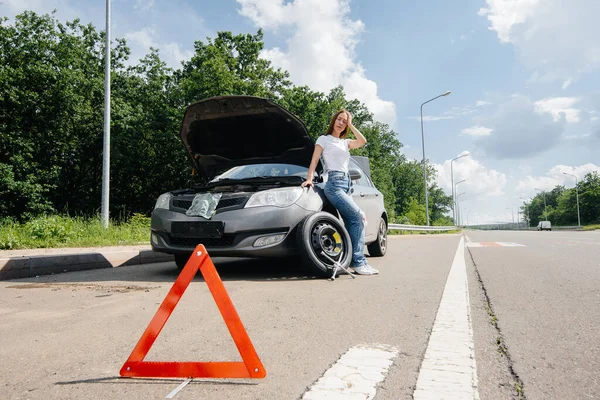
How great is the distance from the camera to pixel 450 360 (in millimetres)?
2041

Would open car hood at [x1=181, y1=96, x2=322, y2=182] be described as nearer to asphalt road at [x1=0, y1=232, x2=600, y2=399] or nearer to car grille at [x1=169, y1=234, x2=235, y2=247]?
car grille at [x1=169, y1=234, x2=235, y2=247]

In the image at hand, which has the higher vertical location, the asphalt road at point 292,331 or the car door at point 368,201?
the car door at point 368,201

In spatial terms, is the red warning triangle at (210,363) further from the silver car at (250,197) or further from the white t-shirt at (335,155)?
the white t-shirt at (335,155)

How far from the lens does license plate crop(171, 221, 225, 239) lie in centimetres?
475

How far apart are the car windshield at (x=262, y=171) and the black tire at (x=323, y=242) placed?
2.67 feet

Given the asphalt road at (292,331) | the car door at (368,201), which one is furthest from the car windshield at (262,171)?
the asphalt road at (292,331)

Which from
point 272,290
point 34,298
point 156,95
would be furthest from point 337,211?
point 156,95

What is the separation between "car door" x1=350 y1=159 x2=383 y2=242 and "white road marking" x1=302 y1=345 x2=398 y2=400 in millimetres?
4077

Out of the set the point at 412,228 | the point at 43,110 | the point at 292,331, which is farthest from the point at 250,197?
the point at 43,110

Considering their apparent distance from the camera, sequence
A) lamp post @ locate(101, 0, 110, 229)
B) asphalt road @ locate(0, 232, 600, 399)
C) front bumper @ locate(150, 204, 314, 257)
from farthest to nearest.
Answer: lamp post @ locate(101, 0, 110, 229) → front bumper @ locate(150, 204, 314, 257) → asphalt road @ locate(0, 232, 600, 399)

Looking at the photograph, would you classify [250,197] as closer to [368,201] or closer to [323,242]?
[323,242]

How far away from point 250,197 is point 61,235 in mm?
5604

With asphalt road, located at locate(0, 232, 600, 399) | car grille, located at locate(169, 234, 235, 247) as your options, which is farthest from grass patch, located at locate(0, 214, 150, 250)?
car grille, located at locate(169, 234, 235, 247)

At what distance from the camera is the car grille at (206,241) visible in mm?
4789
